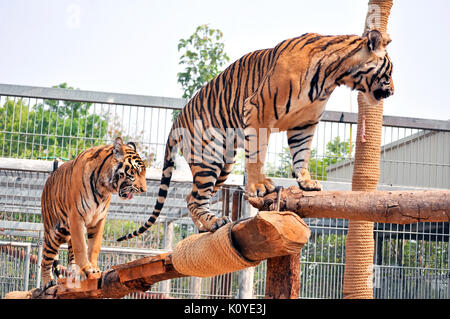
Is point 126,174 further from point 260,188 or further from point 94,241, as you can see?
point 260,188

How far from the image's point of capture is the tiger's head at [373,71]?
9.67ft

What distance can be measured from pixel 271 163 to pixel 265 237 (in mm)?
4397

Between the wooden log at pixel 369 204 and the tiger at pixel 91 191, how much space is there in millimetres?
1488

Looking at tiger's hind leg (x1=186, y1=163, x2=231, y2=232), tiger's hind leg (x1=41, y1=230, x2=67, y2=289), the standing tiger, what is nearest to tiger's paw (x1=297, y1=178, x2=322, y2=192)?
the standing tiger

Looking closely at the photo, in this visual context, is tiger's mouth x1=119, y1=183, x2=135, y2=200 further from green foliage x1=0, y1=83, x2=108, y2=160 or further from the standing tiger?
green foliage x1=0, y1=83, x2=108, y2=160

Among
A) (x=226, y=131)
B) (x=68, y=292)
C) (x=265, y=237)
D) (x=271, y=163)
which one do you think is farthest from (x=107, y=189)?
(x=271, y=163)

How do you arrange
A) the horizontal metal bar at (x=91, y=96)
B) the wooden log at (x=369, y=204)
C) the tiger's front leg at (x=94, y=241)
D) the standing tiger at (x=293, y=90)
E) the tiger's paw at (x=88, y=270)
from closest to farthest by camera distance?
the wooden log at (x=369, y=204) → the standing tiger at (x=293, y=90) → the tiger's paw at (x=88, y=270) → the tiger's front leg at (x=94, y=241) → the horizontal metal bar at (x=91, y=96)

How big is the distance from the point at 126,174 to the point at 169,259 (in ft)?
3.15

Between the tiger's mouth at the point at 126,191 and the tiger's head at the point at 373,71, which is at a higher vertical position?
the tiger's head at the point at 373,71

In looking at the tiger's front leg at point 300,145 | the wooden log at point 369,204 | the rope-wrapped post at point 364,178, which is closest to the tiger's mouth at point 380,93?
the tiger's front leg at point 300,145

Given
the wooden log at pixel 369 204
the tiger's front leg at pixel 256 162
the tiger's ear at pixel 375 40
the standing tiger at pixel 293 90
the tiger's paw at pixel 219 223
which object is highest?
the tiger's ear at pixel 375 40

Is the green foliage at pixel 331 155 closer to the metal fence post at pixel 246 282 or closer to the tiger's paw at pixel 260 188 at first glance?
the metal fence post at pixel 246 282

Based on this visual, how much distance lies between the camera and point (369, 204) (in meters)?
2.52
